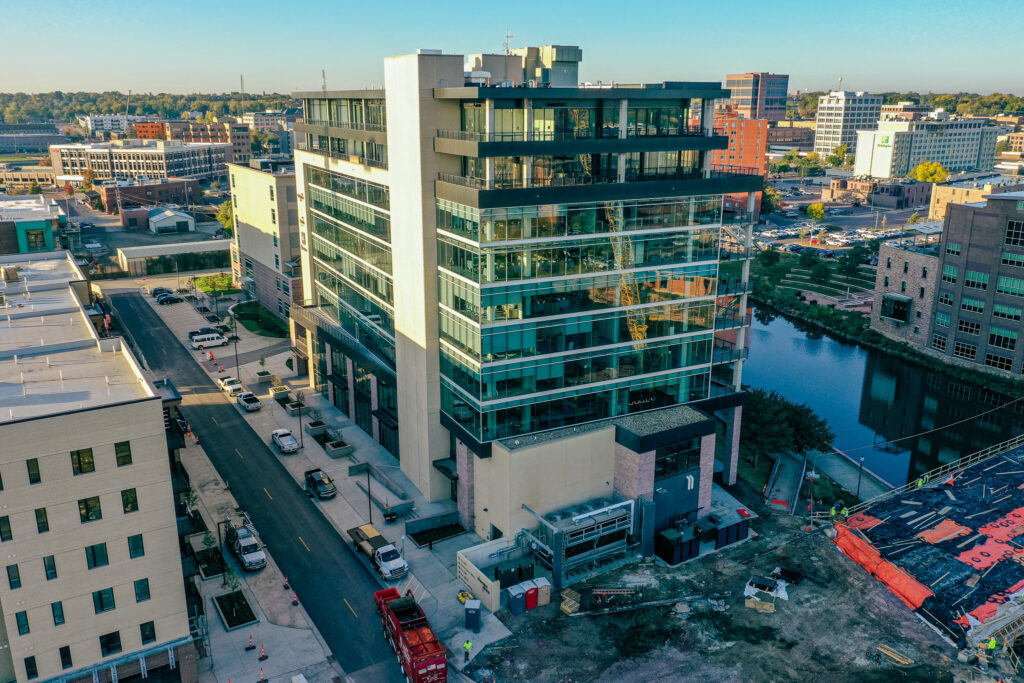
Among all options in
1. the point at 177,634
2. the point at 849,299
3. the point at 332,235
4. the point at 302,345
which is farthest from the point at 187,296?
the point at 849,299

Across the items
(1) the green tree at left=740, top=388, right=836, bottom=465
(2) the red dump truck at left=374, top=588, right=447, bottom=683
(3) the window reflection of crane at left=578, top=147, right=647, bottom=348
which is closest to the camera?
(2) the red dump truck at left=374, top=588, right=447, bottom=683

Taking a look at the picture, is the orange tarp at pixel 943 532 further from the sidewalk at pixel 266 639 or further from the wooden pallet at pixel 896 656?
the sidewalk at pixel 266 639

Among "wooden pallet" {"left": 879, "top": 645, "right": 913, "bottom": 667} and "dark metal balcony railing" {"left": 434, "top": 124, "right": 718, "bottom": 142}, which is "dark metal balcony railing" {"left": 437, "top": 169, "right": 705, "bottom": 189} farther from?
"wooden pallet" {"left": 879, "top": 645, "right": 913, "bottom": 667}

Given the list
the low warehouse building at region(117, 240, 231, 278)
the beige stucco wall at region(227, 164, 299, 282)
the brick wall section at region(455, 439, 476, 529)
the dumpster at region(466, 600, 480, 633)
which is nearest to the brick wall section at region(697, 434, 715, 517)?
the brick wall section at region(455, 439, 476, 529)

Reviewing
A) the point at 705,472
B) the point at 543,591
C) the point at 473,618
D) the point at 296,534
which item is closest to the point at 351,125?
the point at 296,534

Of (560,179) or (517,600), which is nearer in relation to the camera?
(517,600)

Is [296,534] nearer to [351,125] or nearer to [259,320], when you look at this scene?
[351,125]
